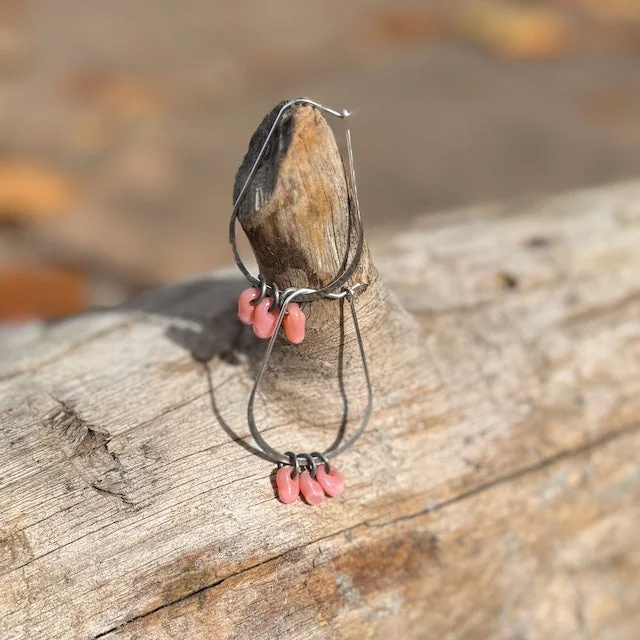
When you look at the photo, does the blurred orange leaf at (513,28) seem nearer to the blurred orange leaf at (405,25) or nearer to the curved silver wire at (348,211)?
the blurred orange leaf at (405,25)

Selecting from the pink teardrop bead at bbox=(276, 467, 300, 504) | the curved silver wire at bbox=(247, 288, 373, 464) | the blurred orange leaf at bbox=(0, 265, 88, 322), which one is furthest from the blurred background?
the pink teardrop bead at bbox=(276, 467, 300, 504)

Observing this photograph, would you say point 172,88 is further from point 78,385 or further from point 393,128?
point 78,385

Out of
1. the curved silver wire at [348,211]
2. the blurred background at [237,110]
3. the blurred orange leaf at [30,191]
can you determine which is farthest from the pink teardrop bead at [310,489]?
the blurred orange leaf at [30,191]

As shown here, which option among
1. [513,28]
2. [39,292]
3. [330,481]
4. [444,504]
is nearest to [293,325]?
[330,481]

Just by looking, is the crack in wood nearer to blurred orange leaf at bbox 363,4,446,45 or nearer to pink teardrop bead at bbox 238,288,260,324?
pink teardrop bead at bbox 238,288,260,324

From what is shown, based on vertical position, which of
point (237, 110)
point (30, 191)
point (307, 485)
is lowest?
point (30, 191)

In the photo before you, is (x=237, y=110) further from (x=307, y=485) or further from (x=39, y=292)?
(x=307, y=485)
